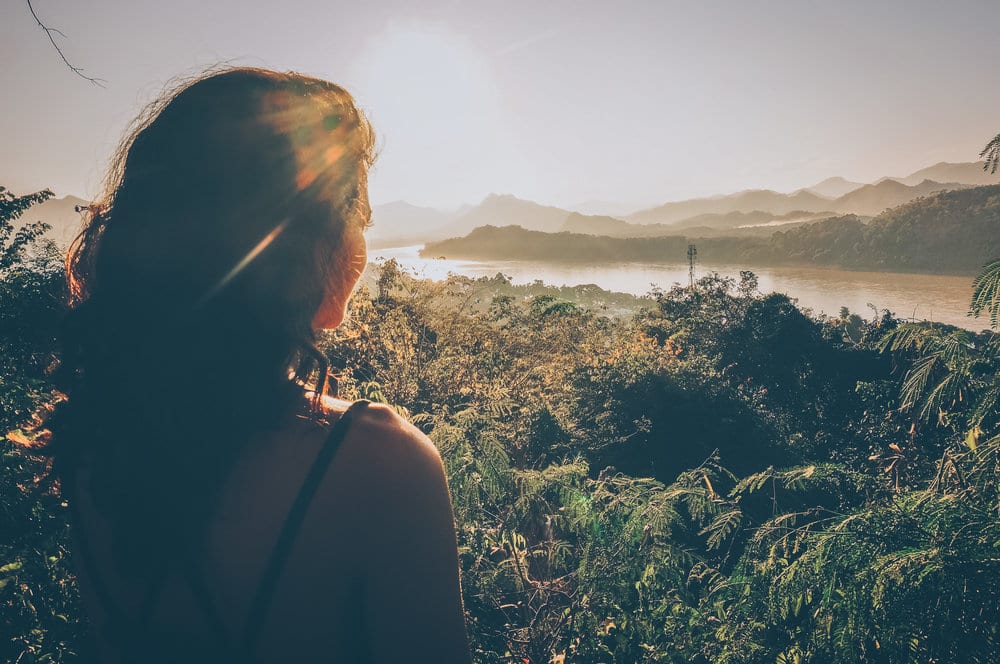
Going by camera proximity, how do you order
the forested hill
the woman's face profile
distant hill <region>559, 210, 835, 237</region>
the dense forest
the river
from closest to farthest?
the woman's face profile
the dense forest
the river
the forested hill
distant hill <region>559, 210, 835, 237</region>

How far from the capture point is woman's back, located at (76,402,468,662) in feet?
2.26

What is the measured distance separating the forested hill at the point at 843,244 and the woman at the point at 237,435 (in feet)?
131

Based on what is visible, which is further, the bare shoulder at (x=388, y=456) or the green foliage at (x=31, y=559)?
the green foliage at (x=31, y=559)

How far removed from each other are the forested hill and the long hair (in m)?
39.8

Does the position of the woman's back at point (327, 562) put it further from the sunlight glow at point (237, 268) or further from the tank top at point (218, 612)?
the sunlight glow at point (237, 268)

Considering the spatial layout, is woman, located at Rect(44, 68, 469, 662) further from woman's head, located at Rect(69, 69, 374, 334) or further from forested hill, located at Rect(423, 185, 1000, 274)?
forested hill, located at Rect(423, 185, 1000, 274)

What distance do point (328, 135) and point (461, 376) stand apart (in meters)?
10.2

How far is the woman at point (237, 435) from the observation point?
0.70 m

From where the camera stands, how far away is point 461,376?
433 inches

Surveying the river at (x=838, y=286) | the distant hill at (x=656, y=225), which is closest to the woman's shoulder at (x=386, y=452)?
the river at (x=838, y=286)

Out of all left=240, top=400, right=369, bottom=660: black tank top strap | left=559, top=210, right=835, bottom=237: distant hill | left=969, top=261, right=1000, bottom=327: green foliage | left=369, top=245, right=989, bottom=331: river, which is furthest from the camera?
left=559, top=210, right=835, bottom=237: distant hill

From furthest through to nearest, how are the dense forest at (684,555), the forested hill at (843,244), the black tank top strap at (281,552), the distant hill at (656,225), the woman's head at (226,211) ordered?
the distant hill at (656,225) → the forested hill at (843,244) → the dense forest at (684,555) → the woman's head at (226,211) → the black tank top strap at (281,552)

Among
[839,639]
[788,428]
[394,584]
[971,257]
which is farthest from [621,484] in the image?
[971,257]

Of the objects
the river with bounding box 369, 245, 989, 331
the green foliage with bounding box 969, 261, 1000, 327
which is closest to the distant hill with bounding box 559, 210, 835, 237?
the river with bounding box 369, 245, 989, 331
